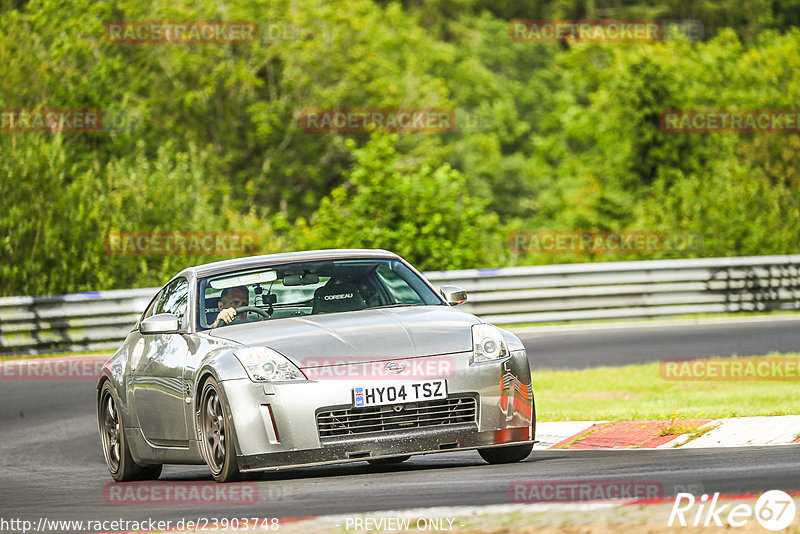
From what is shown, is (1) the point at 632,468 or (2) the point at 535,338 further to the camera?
(2) the point at 535,338

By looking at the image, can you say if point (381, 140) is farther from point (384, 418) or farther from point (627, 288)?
point (384, 418)

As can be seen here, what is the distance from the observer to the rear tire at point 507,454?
8898mm

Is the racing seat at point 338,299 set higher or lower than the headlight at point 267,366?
higher

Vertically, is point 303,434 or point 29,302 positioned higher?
point 303,434

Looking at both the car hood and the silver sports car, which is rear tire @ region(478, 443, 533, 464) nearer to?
the silver sports car

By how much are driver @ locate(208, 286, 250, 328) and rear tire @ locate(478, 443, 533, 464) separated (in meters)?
1.80

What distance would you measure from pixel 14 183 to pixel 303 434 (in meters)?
16.2

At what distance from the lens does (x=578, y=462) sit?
8.67 meters

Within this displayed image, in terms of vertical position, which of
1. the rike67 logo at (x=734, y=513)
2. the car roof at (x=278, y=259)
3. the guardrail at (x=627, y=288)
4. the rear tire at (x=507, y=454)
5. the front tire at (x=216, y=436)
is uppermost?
the car roof at (x=278, y=259)

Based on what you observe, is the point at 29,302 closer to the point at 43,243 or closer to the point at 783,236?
the point at 43,243

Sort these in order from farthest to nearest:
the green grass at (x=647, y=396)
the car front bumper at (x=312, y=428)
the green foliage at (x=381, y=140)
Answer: the green foliage at (x=381, y=140)
the green grass at (x=647, y=396)
the car front bumper at (x=312, y=428)

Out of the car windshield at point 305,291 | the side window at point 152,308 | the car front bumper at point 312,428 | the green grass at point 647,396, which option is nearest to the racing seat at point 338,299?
the car windshield at point 305,291

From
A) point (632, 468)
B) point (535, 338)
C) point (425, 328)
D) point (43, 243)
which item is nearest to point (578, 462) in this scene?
point (632, 468)

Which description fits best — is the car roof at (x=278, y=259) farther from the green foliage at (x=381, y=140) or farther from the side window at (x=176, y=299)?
the green foliage at (x=381, y=140)
